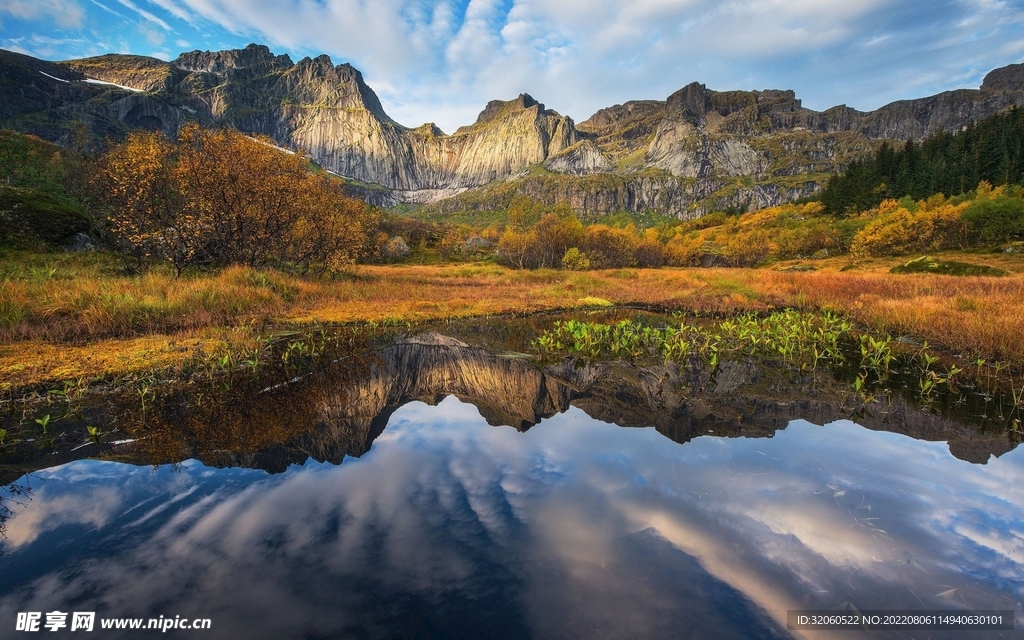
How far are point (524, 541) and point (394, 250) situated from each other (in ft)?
237

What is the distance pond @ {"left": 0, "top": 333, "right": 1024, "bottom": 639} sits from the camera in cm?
376

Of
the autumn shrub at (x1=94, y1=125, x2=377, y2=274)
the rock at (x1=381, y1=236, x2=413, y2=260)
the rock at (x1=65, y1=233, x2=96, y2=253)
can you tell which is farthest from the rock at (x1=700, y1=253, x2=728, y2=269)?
the rock at (x1=65, y1=233, x2=96, y2=253)

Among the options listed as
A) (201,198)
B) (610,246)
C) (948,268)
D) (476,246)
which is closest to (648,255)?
(610,246)

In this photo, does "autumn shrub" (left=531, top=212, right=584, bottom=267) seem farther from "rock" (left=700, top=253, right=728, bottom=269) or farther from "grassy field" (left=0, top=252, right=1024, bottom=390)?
"grassy field" (left=0, top=252, right=1024, bottom=390)

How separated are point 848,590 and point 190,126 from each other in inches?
1194

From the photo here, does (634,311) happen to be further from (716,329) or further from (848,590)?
(848,590)

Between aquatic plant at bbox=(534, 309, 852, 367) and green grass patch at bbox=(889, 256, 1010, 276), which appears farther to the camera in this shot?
green grass patch at bbox=(889, 256, 1010, 276)

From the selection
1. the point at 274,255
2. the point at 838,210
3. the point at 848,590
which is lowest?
the point at 848,590

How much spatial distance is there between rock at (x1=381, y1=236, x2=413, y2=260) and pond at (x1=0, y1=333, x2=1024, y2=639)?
64542 millimetres

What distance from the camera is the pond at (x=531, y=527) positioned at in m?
3.76

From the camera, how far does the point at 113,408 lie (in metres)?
8.05

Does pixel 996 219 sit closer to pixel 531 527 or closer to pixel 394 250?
pixel 531 527

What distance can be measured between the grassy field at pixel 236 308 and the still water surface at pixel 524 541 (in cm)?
710

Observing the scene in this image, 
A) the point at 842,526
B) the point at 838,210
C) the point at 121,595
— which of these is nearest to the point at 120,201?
the point at 121,595
